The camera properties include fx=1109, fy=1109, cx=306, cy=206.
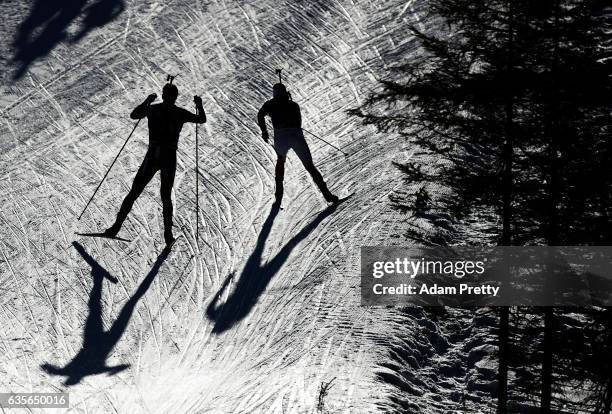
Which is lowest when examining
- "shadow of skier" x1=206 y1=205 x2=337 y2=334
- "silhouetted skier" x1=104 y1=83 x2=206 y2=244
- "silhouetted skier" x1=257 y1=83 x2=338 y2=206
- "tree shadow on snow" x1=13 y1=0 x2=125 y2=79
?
"shadow of skier" x1=206 y1=205 x2=337 y2=334

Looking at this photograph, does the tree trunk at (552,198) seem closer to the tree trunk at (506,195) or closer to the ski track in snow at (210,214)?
the tree trunk at (506,195)

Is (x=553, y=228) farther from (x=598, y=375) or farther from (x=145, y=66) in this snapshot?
(x=145, y=66)

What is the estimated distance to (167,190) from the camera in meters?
14.2

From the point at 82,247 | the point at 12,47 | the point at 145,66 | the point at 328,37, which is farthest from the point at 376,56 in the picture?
the point at 82,247

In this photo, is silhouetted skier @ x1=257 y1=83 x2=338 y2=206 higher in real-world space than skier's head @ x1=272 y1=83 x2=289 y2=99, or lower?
lower

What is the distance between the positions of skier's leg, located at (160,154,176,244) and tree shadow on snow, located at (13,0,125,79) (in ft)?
28.2

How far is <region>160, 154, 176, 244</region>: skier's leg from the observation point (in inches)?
553

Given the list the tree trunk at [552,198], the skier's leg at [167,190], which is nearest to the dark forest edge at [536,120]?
the tree trunk at [552,198]

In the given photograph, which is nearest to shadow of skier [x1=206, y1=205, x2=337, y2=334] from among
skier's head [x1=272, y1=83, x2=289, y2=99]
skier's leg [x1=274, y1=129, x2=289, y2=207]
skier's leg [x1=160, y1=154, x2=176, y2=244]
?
skier's leg [x1=274, y1=129, x2=289, y2=207]

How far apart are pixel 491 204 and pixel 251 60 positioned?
11374 mm

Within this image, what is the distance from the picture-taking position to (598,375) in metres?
11.2

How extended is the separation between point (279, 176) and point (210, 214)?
3.75ft

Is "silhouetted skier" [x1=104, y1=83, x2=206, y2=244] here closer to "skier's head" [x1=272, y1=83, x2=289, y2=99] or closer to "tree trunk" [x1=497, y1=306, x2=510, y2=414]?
"skier's head" [x1=272, y1=83, x2=289, y2=99]

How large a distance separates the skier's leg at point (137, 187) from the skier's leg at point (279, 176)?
→ 6.69 feet
